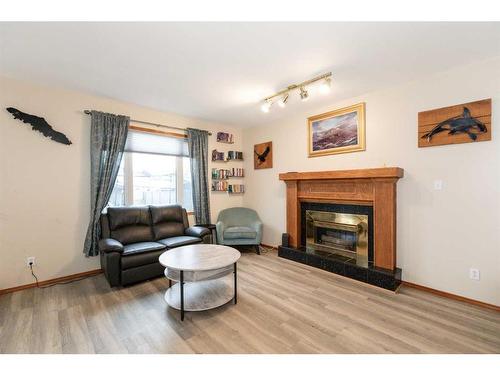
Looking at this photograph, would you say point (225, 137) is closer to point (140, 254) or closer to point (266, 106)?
point (266, 106)

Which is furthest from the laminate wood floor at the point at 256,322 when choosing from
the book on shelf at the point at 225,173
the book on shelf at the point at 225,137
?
the book on shelf at the point at 225,137

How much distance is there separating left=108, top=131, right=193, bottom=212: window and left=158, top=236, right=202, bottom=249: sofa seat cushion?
2.98 feet

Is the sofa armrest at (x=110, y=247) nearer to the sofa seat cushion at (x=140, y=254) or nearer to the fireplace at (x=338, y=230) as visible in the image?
the sofa seat cushion at (x=140, y=254)

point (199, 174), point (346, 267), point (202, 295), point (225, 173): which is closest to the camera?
point (202, 295)

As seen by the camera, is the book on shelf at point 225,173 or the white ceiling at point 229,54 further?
the book on shelf at point 225,173

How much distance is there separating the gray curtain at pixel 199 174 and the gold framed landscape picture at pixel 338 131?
1.97 m

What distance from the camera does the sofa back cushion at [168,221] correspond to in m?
3.33

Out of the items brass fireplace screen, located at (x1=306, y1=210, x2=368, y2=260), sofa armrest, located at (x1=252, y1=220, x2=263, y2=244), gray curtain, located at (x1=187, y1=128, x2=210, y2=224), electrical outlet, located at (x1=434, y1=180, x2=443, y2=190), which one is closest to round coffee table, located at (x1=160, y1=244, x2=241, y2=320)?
sofa armrest, located at (x1=252, y1=220, x2=263, y2=244)

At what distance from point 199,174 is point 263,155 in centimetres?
133

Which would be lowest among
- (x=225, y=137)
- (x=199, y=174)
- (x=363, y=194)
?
(x=363, y=194)

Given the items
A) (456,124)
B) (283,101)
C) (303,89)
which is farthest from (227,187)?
(456,124)

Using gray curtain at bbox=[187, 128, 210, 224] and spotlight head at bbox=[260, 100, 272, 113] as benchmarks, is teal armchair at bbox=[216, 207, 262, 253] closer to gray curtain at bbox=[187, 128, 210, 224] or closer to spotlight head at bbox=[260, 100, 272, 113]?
gray curtain at bbox=[187, 128, 210, 224]

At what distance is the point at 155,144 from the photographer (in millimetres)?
3727

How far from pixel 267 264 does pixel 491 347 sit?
2353 mm
